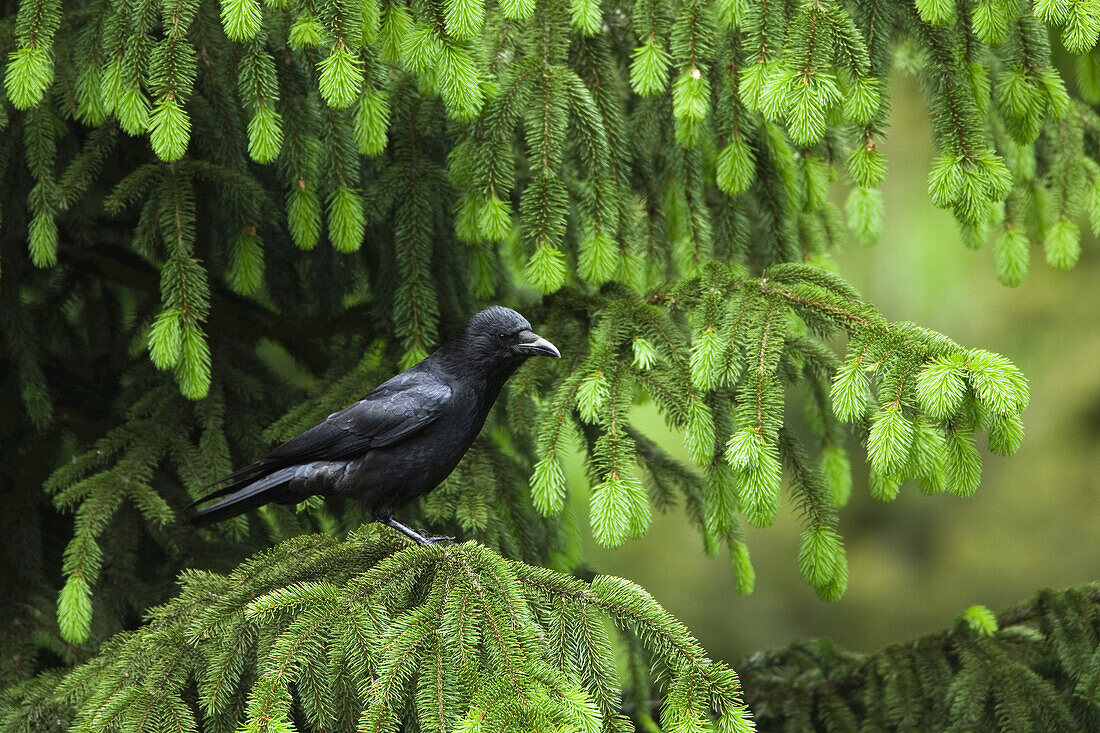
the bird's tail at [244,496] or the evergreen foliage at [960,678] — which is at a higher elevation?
the bird's tail at [244,496]

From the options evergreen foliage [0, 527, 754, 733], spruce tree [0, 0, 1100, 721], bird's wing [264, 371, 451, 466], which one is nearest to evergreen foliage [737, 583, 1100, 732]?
spruce tree [0, 0, 1100, 721]

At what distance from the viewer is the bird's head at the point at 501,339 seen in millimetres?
2855

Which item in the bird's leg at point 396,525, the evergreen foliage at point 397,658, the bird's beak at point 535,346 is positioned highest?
the bird's beak at point 535,346

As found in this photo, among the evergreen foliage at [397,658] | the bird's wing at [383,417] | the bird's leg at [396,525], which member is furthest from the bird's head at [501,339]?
the evergreen foliage at [397,658]

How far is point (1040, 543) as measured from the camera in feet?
24.4

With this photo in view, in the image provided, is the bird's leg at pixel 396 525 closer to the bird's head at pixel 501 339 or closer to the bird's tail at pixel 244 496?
the bird's tail at pixel 244 496

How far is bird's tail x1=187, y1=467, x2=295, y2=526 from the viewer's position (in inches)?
108

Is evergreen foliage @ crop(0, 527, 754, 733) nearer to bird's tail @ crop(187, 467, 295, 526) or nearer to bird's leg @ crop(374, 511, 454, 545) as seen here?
bird's tail @ crop(187, 467, 295, 526)

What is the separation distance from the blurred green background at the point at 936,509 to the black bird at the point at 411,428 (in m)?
4.00

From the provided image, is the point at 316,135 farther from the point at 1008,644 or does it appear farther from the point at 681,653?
the point at 1008,644

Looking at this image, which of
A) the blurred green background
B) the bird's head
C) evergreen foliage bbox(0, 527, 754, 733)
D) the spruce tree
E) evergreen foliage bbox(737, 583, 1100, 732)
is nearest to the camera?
evergreen foliage bbox(0, 527, 754, 733)

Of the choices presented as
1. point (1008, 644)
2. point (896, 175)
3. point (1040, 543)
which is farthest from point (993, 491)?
point (1008, 644)

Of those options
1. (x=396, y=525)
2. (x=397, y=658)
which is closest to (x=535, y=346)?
(x=396, y=525)

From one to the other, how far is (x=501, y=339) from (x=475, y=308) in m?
0.36
